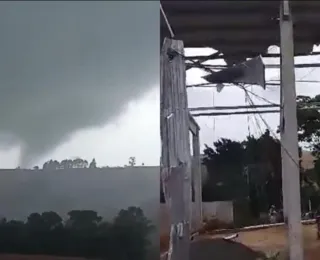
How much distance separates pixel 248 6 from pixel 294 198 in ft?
3.90

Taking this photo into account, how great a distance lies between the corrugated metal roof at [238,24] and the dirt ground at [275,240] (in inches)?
43.5

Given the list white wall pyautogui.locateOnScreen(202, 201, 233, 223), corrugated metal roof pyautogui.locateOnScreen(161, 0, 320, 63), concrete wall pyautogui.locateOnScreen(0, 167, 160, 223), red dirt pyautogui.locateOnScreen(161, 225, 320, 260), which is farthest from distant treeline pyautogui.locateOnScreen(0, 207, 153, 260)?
corrugated metal roof pyautogui.locateOnScreen(161, 0, 320, 63)

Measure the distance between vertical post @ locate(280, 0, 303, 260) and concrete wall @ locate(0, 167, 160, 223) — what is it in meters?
0.81

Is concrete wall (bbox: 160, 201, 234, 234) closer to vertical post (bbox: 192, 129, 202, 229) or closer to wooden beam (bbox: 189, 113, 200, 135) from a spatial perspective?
vertical post (bbox: 192, 129, 202, 229)

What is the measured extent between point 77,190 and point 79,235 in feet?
1.00

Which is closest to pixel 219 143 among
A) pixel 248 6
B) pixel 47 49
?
pixel 248 6

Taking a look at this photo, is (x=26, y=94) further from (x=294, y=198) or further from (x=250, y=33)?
(x=294, y=198)

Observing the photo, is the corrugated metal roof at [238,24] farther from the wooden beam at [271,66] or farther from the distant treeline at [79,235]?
the distant treeline at [79,235]

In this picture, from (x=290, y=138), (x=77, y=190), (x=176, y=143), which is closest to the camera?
(x=290, y=138)

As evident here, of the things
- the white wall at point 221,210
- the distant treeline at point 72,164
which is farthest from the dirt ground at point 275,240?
the distant treeline at point 72,164

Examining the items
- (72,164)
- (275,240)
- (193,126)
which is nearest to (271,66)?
(193,126)

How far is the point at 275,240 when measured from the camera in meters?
3.16

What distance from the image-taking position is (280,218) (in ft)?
10.4

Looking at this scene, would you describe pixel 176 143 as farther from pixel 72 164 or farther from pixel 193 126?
pixel 72 164
